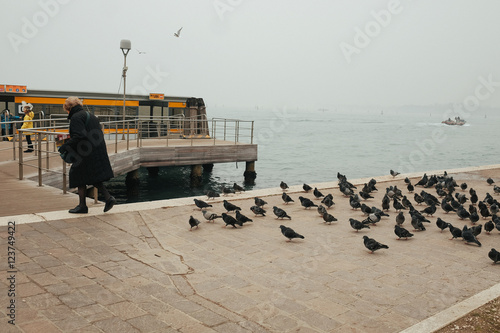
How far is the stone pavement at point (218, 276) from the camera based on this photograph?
13.6ft

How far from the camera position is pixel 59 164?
12023 mm

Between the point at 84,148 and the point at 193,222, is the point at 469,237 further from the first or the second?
the point at 84,148

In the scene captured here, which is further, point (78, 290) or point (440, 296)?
point (440, 296)

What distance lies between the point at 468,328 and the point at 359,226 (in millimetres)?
3661

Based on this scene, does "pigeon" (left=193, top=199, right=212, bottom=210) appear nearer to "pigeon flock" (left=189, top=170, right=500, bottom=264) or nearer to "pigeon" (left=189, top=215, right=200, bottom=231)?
"pigeon flock" (left=189, top=170, right=500, bottom=264)

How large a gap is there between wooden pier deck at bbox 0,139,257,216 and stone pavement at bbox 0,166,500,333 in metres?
0.98

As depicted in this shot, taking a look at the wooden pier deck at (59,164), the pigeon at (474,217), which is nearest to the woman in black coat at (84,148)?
the wooden pier deck at (59,164)

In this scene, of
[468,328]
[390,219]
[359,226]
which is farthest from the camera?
[390,219]

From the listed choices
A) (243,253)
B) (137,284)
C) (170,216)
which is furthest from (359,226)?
(137,284)

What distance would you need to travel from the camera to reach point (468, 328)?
4.31 metres

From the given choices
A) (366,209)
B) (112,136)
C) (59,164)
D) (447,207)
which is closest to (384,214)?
(366,209)

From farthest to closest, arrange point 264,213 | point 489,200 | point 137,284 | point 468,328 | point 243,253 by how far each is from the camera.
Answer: point 489,200
point 264,213
point 243,253
point 137,284
point 468,328

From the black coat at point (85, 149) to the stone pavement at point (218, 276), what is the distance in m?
0.68

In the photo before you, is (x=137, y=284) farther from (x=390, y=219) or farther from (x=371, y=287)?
(x=390, y=219)
